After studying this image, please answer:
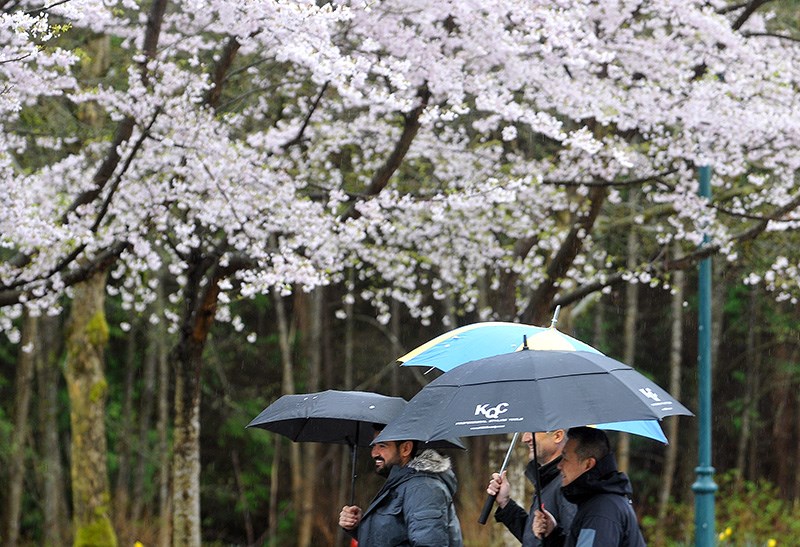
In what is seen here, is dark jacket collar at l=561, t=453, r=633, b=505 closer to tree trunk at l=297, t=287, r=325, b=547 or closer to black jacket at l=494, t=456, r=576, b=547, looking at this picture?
black jacket at l=494, t=456, r=576, b=547

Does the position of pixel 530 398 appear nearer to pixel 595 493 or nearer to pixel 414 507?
pixel 595 493

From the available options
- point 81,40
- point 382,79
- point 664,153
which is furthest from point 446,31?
point 81,40

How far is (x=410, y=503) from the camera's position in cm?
491

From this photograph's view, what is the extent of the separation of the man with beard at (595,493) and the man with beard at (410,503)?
0.65m

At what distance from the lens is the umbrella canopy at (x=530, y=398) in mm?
3920

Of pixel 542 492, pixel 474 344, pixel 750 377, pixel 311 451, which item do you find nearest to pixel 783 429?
pixel 750 377

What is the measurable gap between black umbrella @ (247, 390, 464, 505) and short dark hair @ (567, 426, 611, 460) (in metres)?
0.81

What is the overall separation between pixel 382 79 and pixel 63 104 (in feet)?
13.7

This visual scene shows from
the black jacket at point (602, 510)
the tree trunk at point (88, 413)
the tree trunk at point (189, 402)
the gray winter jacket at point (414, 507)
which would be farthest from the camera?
the tree trunk at point (88, 413)

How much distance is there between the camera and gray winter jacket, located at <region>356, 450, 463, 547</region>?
4.85 m

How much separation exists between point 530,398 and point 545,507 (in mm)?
1008

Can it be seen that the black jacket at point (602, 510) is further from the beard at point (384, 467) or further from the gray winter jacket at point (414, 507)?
the beard at point (384, 467)

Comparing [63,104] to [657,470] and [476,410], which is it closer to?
[476,410]

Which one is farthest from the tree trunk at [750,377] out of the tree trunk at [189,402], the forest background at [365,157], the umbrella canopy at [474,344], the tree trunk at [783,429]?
the umbrella canopy at [474,344]
